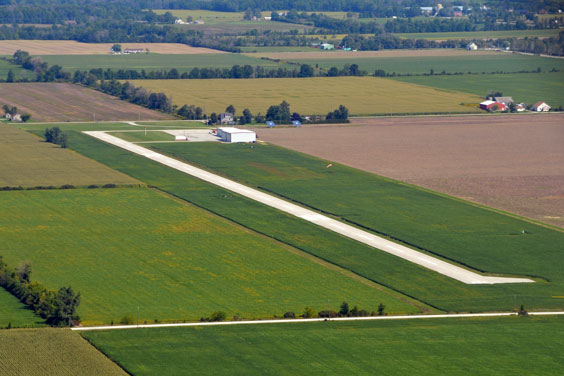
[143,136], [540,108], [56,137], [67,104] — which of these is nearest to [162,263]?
[56,137]

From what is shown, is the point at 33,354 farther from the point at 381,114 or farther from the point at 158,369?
the point at 381,114

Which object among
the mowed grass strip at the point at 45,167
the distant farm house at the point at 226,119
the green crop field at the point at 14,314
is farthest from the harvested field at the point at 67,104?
the green crop field at the point at 14,314

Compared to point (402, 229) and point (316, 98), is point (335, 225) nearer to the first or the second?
point (402, 229)

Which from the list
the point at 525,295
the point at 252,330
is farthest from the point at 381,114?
the point at 252,330

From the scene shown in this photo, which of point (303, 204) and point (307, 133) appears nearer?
point (303, 204)

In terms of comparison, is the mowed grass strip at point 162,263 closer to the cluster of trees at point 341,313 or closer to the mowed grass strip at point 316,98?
the cluster of trees at point 341,313

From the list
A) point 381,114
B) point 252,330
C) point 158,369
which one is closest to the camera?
point 158,369

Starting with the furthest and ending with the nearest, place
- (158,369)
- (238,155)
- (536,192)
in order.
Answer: (238,155)
(536,192)
(158,369)
